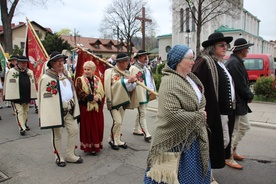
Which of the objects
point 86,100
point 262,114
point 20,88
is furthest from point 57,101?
point 262,114

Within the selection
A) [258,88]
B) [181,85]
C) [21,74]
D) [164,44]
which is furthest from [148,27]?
[181,85]

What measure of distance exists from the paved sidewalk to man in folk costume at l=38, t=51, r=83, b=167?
4986 mm

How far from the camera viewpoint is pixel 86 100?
15.4 feet

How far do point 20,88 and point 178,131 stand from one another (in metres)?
5.49

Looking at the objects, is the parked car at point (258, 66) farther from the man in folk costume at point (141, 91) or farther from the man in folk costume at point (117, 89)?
the man in folk costume at point (117, 89)

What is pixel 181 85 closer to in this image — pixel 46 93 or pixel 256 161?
pixel 46 93

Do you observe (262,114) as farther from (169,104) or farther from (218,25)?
(218,25)

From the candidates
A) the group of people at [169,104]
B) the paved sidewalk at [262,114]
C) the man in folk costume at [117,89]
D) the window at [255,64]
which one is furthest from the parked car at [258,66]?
the man in folk costume at [117,89]

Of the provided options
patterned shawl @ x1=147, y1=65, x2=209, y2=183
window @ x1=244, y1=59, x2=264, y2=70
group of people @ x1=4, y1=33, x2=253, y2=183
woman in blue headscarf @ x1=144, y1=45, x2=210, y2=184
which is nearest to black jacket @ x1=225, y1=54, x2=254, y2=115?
group of people @ x1=4, y1=33, x2=253, y2=183

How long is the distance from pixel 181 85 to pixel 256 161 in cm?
295

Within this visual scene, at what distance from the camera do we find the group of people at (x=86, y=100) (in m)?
4.21

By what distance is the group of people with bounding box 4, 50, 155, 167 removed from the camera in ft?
13.8

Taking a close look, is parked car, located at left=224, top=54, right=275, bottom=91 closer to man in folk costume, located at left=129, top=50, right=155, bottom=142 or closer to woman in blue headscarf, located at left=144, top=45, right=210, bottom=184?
man in folk costume, located at left=129, top=50, right=155, bottom=142

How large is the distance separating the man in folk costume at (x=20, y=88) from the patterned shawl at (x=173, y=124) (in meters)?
5.00
